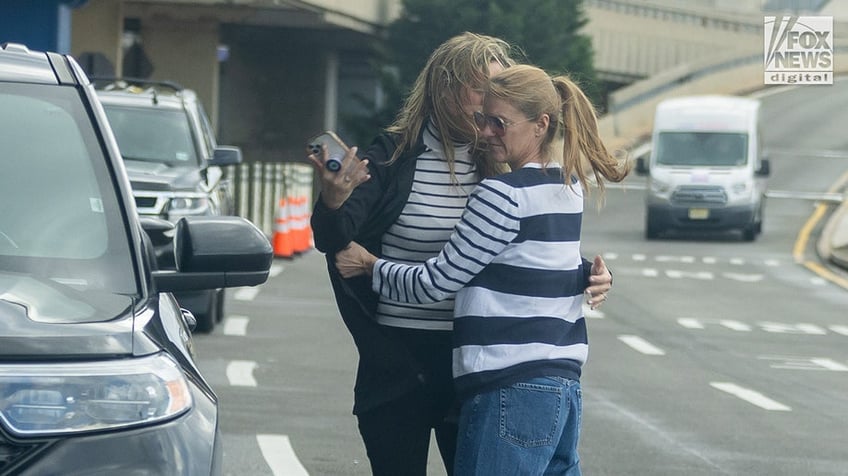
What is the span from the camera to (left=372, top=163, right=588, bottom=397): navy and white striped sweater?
3.95 m

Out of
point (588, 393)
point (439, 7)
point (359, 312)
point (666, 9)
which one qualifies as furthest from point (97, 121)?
point (666, 9)

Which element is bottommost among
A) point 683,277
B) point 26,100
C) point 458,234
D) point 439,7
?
point 683,277

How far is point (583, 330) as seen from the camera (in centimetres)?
413

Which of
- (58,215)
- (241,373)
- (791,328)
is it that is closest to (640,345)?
(791,328)

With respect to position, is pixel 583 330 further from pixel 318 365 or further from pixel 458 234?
pixel 318 365

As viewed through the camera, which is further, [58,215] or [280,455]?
[280,455]

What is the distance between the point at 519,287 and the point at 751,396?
24.7 ft

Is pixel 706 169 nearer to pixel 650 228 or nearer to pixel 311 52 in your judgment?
pixel 650 228

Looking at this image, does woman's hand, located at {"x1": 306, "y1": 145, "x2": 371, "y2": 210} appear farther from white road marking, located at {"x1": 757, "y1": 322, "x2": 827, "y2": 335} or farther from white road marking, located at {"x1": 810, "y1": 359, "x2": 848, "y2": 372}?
white road marking, located at {"x1": 757, "y1": 322, "x2": 827, "y2": 335}

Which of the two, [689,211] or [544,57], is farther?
[544,57]

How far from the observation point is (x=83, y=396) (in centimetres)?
337

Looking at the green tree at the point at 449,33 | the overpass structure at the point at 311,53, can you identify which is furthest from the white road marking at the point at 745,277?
the green tree at the point at 449,33

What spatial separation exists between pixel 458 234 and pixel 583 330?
15.8 inches

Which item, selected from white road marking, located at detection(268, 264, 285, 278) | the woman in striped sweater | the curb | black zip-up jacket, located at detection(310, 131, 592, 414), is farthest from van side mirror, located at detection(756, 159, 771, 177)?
the woman in striped sweater
